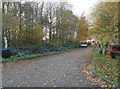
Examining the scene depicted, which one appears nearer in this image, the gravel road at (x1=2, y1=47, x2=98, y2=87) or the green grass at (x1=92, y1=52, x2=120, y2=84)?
the gravel road at (x1=2, y1=47, x2=98, y2=87)

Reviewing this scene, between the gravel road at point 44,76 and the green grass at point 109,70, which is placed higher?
the green grass at point 109,70

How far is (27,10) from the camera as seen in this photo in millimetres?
14383

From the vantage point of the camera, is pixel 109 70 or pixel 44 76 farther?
pixel 109 70

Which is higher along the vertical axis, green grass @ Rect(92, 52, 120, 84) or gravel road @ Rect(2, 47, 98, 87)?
green grass @ Rect(92, 52, 120, 84)

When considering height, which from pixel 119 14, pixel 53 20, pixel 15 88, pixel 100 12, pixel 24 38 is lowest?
pixel 15 88

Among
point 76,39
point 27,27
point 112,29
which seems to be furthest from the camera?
point 76,39

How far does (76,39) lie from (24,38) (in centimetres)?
1797

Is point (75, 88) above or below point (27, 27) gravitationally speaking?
below

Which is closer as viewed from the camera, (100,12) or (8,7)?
(100,12)

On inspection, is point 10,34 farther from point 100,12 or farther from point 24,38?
point 100,12

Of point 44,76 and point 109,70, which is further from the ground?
point 109,70

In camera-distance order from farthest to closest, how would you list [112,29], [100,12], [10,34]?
[10,34] < [100,12] < [112,29]

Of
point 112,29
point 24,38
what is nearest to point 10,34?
point 24,38

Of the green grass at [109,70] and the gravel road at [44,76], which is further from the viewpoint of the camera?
the green grass at [109,70]
